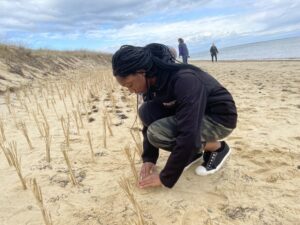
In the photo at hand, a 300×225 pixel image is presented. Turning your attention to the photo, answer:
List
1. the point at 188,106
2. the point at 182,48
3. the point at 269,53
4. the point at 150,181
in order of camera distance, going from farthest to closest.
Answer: the point at 269,53
the point at 182,48
the point at 150,181
the point at 188,106

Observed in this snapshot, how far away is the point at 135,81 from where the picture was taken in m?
2.46

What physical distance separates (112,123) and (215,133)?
7.37ft

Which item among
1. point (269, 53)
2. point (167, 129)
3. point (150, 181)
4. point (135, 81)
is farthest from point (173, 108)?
point (269, 53)

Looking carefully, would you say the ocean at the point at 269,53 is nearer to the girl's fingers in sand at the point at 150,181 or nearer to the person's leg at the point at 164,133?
the person's leg at the point at 164,133

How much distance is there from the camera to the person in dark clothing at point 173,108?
2258 mm

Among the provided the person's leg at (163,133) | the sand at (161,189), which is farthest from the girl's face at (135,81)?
the sand at (161,189)

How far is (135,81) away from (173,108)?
1.54 feet

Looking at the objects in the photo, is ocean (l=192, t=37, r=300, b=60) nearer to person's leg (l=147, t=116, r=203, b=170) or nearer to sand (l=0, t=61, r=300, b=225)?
sand (l=0, t=61, r=300, b=225)

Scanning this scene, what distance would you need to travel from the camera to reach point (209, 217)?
2221 millimetres

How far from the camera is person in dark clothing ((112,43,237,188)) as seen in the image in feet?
7.41

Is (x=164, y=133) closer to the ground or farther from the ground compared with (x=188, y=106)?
closer to the ground

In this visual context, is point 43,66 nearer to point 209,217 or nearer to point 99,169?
point 99,169

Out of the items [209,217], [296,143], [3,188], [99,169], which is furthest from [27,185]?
[296,143]

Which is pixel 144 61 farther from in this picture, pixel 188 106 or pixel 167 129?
pixel 167 129
